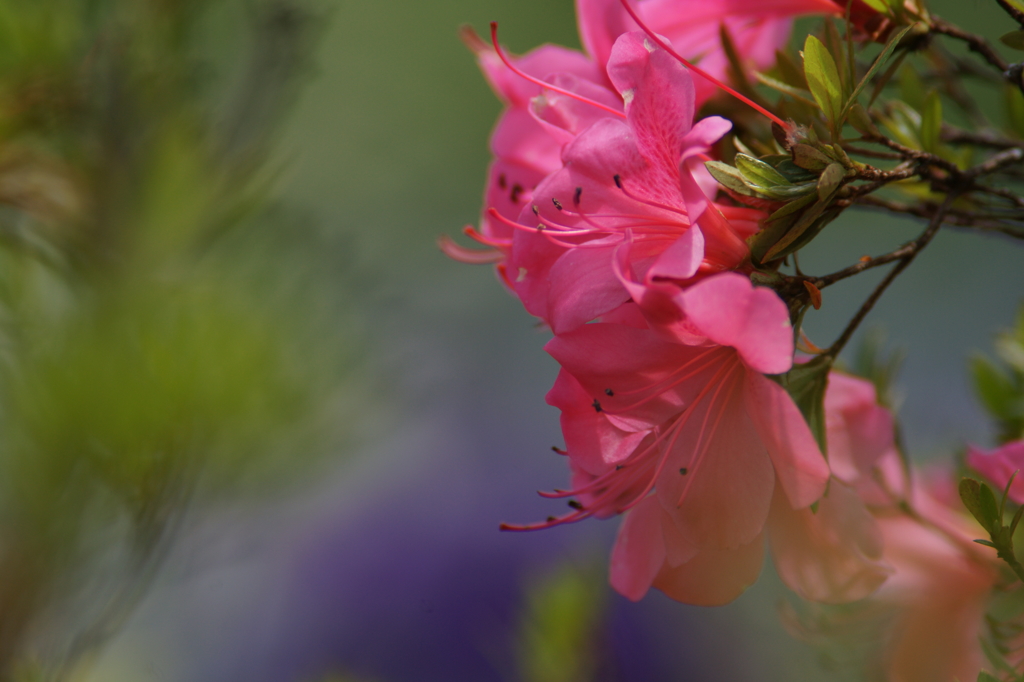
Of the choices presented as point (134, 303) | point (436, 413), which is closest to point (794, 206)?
point (134, 303)

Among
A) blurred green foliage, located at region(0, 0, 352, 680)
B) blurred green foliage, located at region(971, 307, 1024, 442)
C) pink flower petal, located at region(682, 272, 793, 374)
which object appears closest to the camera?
pink flower petal, located at region(682, 272, 793, 374)

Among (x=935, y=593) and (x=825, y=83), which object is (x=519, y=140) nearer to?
(x=825, y=83)

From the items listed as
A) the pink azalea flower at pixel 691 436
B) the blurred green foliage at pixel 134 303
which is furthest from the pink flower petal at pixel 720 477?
the blurred green foliage at pixel 134 303

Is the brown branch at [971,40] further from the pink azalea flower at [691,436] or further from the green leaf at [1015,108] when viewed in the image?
the pink azalea flower at [691,436]

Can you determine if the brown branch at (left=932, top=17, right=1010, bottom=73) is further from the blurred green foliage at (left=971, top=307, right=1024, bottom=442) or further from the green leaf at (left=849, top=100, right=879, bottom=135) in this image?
the blurred green foliage at (left=971, top=307, right=1024, bottom=442)

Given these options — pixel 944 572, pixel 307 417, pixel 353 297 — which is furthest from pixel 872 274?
pixel 944 572

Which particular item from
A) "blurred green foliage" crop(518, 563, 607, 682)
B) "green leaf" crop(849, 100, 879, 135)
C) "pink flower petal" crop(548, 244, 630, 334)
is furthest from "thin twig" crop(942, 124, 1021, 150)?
"blurred green foliage" crop(518, 563, 607, 682)
